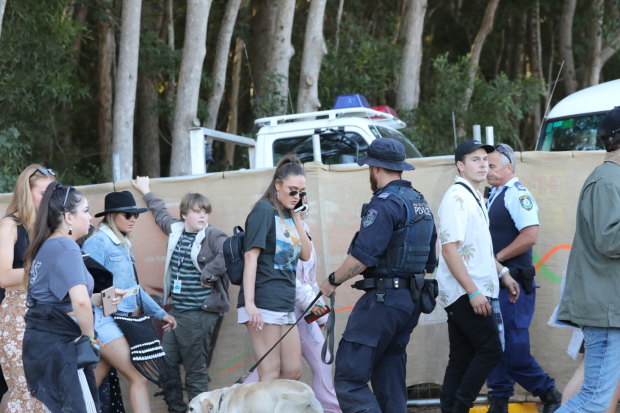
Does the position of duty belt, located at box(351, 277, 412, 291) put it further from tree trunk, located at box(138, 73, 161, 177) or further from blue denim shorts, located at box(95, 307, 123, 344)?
tree trunk, located at box(138, 73, 161, 177)

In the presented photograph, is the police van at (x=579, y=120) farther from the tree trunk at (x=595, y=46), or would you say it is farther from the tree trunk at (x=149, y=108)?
the tree trunk at (x=595, y=46)

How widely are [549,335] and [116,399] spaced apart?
343 cm

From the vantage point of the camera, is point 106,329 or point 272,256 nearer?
point 272,256

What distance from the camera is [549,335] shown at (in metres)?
7.50

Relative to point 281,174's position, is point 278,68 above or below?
above

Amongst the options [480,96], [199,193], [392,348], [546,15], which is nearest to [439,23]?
[546,15]

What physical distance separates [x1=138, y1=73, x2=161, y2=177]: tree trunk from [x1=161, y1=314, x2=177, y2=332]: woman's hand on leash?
38.5ft

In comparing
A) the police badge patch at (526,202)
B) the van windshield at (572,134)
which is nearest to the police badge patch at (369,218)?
the police badge patch at (526,202)

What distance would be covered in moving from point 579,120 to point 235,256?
5305mm

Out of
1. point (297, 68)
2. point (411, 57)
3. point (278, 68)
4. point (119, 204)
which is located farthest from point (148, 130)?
point (119, 204)

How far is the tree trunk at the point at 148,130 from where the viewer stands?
18.6 metres

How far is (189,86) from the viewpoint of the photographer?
495 inches

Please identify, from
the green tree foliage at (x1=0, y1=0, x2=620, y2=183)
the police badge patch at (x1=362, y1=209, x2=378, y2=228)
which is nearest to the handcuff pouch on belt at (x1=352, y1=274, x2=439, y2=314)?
the police badge patch at (x1=362, y1=209, x2=378, y2=228)

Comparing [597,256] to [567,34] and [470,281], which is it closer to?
[470,281]
